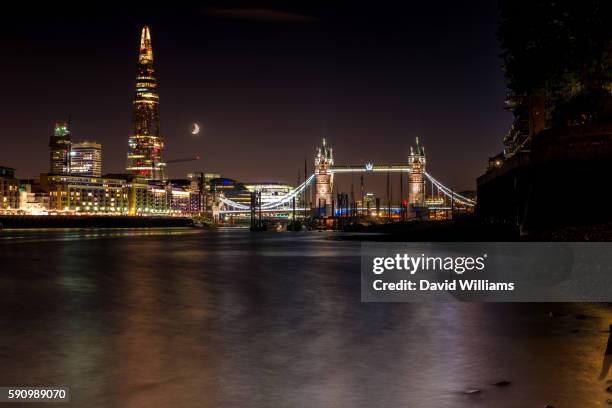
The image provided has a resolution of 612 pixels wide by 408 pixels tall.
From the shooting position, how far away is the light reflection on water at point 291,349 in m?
7.88

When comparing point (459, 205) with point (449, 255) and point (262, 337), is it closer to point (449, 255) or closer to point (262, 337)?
point (449, 255)

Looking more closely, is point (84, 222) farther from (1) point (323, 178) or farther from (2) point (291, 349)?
Answer: (2) point (291, 349)

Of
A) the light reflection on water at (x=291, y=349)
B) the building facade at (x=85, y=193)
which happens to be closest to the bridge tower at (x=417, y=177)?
the building facade at (x=85, y=193)

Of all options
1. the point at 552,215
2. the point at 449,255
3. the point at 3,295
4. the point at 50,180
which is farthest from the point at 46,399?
the point at 50,180

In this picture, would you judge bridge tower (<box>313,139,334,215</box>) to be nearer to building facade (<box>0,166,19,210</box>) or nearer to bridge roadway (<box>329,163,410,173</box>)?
bridge roadway (<box>329,163,410,173</box>)

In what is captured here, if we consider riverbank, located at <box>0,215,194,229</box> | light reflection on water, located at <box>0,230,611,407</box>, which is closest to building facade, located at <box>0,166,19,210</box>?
riverbank, located at <box>0,215,194,229</box>

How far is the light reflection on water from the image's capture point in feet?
25.8

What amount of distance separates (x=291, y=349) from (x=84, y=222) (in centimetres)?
13840

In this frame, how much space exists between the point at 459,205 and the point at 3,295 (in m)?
126

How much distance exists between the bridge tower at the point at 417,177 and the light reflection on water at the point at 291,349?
13342 cm

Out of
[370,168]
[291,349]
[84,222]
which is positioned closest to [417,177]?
[370,168]

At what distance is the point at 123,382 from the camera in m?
8.39

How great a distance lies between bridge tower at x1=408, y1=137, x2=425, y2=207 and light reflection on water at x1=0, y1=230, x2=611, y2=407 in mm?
133422

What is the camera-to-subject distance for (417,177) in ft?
513
